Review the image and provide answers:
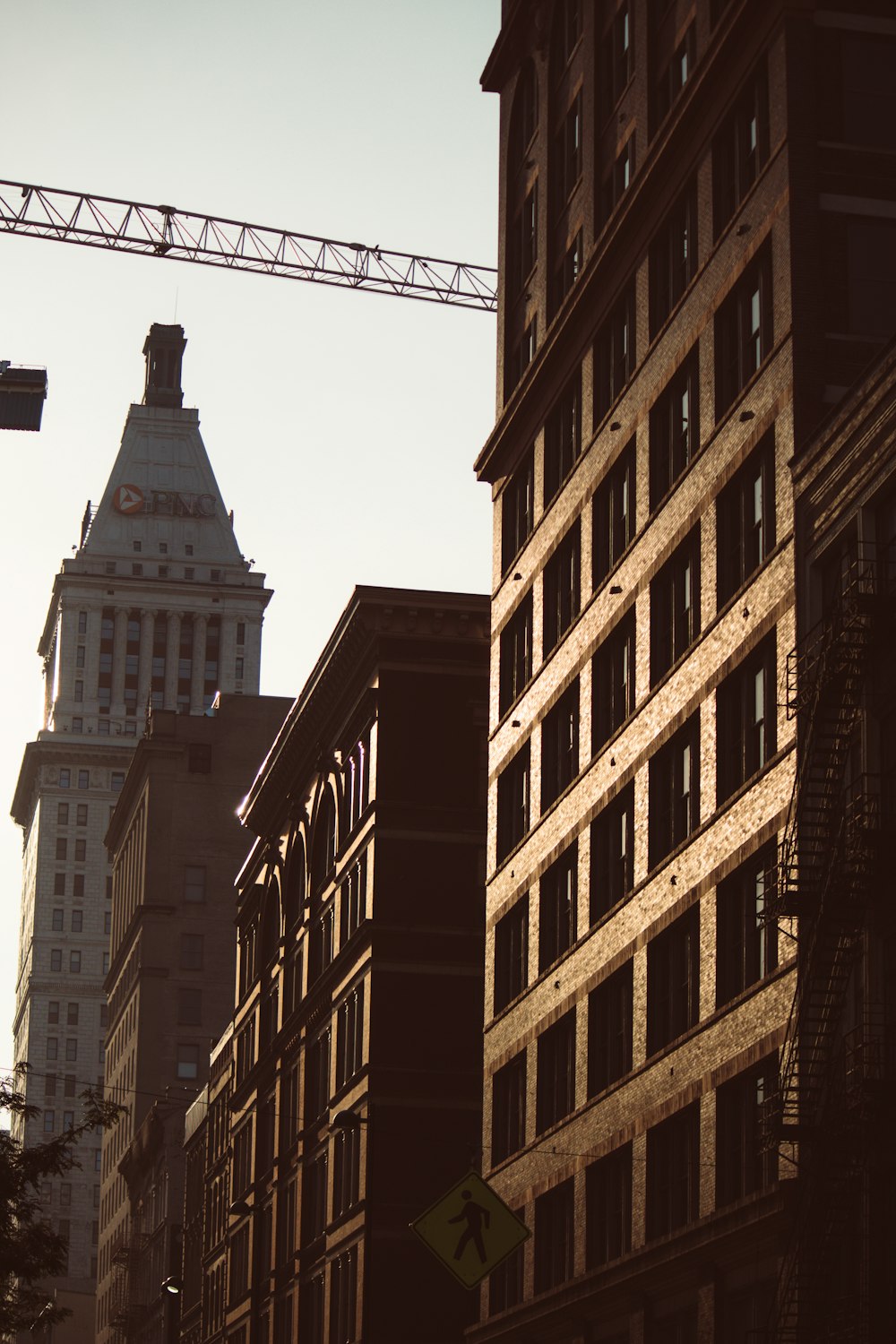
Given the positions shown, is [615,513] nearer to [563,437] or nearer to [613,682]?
[613,682]

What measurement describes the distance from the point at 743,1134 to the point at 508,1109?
18.0 m

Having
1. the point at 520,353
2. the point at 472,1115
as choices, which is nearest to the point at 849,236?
the point at 520,353

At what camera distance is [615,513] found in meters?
58.8

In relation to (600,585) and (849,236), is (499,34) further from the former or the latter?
(849,236)

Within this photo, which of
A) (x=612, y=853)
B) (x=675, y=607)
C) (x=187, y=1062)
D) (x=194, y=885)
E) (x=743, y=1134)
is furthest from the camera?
(x=194, y=885)

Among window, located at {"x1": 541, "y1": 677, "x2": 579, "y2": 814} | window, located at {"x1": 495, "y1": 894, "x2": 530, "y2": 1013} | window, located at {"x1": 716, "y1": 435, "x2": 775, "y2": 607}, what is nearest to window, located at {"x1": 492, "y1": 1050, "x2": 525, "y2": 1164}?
window, located at {"x1": 495, "y1": 894, "x2": 530, "y2": 1013}

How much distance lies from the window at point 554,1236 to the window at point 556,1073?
5.84 feet

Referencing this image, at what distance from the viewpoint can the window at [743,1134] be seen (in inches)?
1734

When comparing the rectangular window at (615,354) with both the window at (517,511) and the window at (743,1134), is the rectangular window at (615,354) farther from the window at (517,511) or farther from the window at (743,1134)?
the window at (743,1134)

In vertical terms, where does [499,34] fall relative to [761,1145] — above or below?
above

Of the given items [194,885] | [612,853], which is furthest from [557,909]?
[194,885]

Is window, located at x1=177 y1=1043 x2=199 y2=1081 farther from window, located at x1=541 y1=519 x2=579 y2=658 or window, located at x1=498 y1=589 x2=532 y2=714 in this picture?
window, located at x1=541 y1=519 x2=579 y2=658

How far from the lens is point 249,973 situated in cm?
10806

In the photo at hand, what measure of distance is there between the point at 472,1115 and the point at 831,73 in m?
38.6
